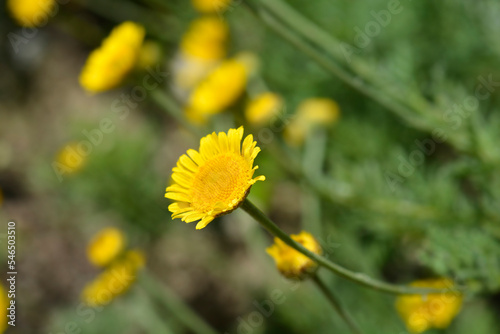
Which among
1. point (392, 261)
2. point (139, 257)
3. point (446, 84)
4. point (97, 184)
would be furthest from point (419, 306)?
point (97, 184)

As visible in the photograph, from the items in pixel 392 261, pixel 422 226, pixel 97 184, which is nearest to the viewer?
pixel 422 226

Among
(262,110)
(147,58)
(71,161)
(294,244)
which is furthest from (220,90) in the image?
(294,244)

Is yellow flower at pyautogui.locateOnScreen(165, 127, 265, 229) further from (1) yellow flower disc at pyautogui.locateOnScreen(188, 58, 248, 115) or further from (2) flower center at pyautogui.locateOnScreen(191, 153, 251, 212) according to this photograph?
(1) yellow flower disc at pyautogui.locateOnScreen(188, 58, 248, 115)

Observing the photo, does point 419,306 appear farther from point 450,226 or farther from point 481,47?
point 481,47

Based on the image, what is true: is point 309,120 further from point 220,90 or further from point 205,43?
point 205,43

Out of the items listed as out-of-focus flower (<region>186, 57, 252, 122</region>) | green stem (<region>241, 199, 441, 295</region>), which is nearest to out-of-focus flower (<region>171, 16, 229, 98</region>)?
out-of-focus flower (<region>186, 57, 252, 122</region>)

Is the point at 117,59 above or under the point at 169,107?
above
